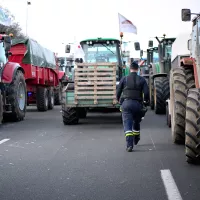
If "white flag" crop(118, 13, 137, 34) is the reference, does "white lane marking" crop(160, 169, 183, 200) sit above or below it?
below

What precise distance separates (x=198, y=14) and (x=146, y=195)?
14.0 feet

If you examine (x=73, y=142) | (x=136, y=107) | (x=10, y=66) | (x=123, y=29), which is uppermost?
(x=123, y=29)

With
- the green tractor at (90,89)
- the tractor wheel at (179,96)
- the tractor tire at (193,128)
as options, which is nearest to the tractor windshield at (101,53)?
the green tractor at (90,89)

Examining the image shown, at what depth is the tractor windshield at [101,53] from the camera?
1625 centimetres

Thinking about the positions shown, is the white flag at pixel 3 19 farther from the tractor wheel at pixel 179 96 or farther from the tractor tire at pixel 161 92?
the tractor wheel at pixel 179 96

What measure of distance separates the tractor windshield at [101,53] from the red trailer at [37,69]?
3475 millimetres

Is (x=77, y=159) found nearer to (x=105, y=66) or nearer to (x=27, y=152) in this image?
(x=27, y=152)

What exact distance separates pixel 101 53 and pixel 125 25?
5540mm

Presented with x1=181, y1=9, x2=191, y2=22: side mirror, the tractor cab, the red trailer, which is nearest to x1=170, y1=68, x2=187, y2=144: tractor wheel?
x1=181, y1=9, x2=191, y2=22: side mirror

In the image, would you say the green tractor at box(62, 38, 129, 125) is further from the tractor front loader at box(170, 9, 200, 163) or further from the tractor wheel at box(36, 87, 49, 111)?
the tractor wheel at box(36, 87, 49, 111)

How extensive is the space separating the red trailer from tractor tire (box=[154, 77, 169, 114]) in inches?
202

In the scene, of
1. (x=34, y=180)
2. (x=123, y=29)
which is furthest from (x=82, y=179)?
(x=123, y=29)

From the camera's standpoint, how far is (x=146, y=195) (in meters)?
A: 5.49

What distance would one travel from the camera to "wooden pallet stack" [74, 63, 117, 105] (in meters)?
13.7
